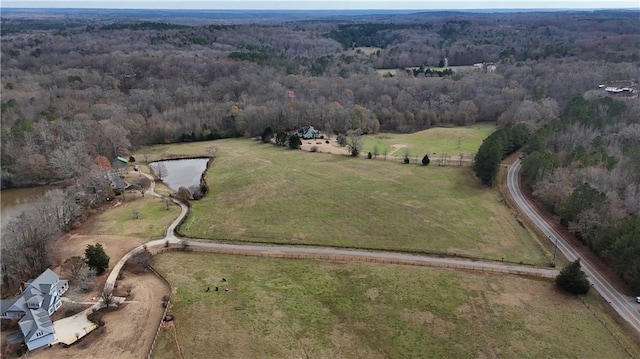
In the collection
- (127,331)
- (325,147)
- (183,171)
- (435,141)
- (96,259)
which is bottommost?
(183,171)

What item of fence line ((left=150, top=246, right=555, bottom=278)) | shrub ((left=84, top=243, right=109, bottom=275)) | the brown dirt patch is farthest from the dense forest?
shrub ((left=84, top=243, right=109, bottom=275))

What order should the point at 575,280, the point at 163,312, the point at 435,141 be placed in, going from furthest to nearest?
the point at 435,141 → the point at 575,280 → the point at 163,312

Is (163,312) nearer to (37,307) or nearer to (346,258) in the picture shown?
(37,307)

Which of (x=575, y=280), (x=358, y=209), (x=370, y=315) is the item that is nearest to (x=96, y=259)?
(x=370, y=315)

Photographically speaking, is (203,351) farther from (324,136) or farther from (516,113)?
(516,113)

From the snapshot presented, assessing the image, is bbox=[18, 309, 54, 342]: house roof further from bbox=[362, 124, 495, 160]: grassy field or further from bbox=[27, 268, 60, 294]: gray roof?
bbox=[362, 124, 495, 160]: grassy field

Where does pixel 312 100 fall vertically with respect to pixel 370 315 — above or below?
above

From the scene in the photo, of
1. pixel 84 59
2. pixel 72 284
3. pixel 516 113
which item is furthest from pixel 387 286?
pixel 84 59
